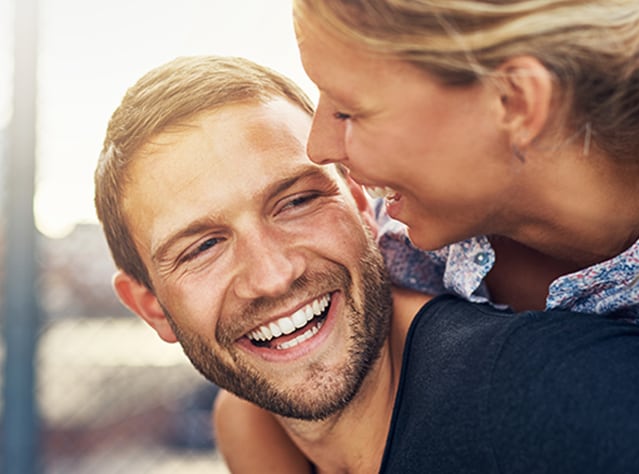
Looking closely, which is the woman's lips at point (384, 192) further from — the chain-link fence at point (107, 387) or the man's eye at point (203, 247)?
the chain-link fence at point (107, 387)

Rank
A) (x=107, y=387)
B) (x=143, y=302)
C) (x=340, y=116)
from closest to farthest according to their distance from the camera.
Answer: (x=340, y=116)
(x=143, y=302)
(x=107, y=387)

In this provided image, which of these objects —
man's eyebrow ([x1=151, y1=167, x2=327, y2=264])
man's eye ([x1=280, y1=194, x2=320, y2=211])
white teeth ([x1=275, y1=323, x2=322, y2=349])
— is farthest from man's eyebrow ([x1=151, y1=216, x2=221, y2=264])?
white teeth ([x1=275, y1=323, x2=322, y2=349])

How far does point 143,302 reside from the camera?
163cm

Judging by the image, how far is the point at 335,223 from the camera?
1.39m

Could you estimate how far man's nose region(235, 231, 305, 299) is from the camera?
4.29 feet

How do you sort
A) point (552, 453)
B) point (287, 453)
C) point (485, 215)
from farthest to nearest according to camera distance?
1. point (287, 453)
2. point (485, 215)
3. point (552, 453)

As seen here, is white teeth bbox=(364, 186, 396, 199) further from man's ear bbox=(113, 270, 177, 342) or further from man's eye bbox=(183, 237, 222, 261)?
man's ear bbox=(113, 270, 177, 342)

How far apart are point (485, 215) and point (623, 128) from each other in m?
0.21

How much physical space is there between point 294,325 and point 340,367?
0.10 m

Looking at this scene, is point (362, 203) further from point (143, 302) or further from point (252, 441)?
point (252, 441)


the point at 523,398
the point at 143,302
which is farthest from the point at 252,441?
the point at 523,398

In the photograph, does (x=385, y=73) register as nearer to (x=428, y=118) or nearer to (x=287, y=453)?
(x=428, y=118)

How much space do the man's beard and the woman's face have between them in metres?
0.22

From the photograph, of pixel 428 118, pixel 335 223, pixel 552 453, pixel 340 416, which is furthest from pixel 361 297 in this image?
pixel 552 453
